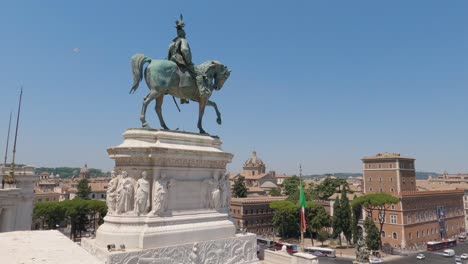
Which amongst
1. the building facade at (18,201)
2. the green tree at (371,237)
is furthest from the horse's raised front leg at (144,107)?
the green tree at (371,237)

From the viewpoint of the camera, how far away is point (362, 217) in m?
52.1

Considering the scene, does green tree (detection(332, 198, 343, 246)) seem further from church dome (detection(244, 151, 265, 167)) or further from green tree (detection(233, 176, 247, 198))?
church dome (detection(244, 151, 265, 167))

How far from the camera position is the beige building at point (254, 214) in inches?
2276

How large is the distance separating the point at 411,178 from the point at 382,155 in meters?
6.71

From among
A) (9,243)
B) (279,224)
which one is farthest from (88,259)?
(279,224)

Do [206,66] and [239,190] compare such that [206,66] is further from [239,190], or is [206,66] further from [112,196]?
[239,190]

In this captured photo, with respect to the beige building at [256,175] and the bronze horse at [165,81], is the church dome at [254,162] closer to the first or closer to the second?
the beige building at [256,175]

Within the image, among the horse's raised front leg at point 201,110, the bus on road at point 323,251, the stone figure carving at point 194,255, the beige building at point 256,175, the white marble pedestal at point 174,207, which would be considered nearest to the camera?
the white marble pedestal at point 174,207

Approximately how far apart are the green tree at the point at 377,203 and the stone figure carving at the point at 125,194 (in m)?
44.9

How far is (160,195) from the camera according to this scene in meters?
10.8

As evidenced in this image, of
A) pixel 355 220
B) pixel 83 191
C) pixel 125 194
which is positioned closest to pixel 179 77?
pixel 125 194

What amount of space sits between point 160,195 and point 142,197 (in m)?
0.58

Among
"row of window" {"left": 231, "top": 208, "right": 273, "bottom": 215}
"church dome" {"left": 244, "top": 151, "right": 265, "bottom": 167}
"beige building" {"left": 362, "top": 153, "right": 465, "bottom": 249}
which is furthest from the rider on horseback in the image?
"church dome" {"left": 244, "top": 151, "right": 265, "bottom": 167}

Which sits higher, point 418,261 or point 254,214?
point 254,214
